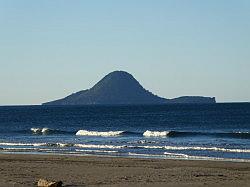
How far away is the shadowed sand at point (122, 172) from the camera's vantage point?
19609 mm

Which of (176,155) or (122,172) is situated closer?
(122,172)

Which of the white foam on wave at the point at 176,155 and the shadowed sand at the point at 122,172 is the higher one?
the white foam on wave at the point at 176,155

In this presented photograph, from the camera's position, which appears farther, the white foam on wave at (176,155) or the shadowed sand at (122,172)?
the white foam on wave at (176,155)

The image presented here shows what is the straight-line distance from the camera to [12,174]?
21719 mm

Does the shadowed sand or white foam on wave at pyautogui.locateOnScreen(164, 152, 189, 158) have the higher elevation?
white foam on wave at pyautogui.locateOnScreen(164, 152, 189, 158)

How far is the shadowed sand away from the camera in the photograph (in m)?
19.6

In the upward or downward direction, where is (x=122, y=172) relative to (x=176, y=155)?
downward

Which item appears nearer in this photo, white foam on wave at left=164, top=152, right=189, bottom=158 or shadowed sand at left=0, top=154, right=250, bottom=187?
shadowed sand at left=0, top=154, right=250, bottom=187

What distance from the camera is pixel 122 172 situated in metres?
22.7

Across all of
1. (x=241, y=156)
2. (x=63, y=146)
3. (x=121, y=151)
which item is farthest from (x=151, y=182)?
(x=63, y=146)

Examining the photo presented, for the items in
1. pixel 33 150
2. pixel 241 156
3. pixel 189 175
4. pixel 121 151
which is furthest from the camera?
pixel 33 150

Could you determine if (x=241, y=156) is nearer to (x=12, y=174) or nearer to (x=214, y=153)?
(x=214, y=153)

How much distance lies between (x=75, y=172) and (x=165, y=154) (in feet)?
34.1

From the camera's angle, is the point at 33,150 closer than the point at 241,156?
No
